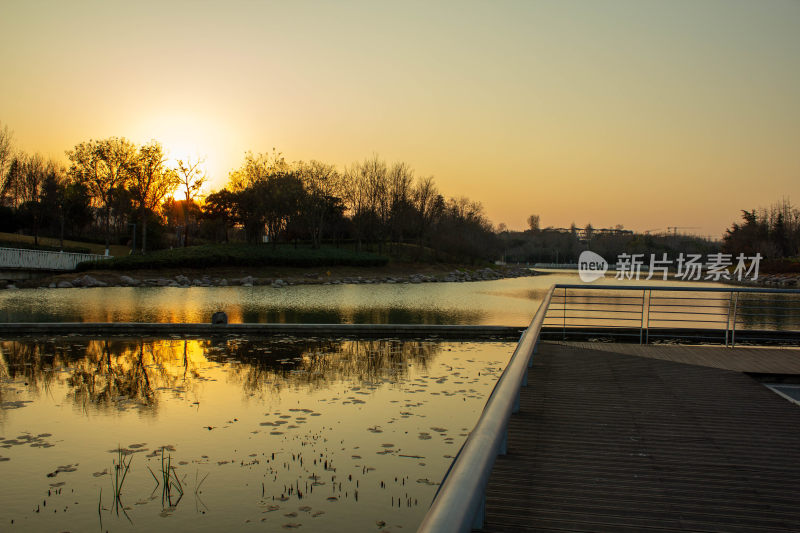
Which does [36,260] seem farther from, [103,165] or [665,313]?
[665,313]

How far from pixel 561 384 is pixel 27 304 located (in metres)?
24.1

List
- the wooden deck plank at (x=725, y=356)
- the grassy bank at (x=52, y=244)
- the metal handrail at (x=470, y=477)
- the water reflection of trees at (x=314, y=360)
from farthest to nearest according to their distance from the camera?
the grassy bank at (x=52, y=244) → the water reflection of trees at (x=314, y=360) → the wooden deck plank at (x=725, y=356) → the metal handrail at (x=470, y=477)

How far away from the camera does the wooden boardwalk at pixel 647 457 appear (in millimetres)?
3721

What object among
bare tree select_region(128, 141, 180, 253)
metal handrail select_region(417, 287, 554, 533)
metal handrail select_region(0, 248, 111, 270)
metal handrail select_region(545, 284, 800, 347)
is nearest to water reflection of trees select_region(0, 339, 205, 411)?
metal handrail select_region(417, 287, 554, 533)

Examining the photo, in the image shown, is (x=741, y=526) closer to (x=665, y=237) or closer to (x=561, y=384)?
(x=561, y=384)

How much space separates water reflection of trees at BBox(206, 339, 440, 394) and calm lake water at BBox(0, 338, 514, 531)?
0.07 metres

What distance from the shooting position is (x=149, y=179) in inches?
2223

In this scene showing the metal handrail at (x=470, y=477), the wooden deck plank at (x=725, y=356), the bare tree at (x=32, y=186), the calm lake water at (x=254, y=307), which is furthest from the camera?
the bare tree at (x=32, y=186)

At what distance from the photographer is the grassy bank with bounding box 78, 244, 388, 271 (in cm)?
4272

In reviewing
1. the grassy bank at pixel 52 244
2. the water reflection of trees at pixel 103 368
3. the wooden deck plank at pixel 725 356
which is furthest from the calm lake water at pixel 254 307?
the grassy bank at pixel 52 244

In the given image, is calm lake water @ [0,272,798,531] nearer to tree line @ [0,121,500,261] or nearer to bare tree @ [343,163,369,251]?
tree line @ [0,121,500,261]

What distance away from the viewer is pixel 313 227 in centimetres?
6222

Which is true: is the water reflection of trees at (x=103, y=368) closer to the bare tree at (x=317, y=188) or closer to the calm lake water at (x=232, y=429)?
the calm lake water at (x=232, y=429)

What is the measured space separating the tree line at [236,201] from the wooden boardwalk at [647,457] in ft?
161
